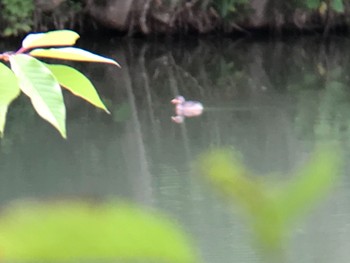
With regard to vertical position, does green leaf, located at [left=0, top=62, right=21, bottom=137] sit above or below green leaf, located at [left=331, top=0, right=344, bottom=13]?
above

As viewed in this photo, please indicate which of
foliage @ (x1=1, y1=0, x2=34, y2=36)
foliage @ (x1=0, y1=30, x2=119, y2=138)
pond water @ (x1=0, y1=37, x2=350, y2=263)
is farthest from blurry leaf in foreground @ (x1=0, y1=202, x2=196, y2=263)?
foliage @ (x1=1, y1=0, x2=34, y2=36)

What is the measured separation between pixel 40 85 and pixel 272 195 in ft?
1.01

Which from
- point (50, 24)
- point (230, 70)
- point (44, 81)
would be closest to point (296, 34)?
point (230, 70)

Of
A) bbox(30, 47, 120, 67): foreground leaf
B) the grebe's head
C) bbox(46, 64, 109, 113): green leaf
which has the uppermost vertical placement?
bbox(30, 47, 120, 67): foreground leaf

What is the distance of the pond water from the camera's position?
300 cm

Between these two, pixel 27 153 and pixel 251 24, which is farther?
pixel 251 24

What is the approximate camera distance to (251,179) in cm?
17

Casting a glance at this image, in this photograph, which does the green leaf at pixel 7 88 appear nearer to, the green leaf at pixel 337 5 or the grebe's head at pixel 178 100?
the grebe's head at pixel 178 100

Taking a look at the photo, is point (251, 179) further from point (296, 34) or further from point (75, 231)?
point (296, 34)

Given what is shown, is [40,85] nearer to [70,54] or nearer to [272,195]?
[70,54]

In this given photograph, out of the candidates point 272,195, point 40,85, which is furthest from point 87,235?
point 40,85

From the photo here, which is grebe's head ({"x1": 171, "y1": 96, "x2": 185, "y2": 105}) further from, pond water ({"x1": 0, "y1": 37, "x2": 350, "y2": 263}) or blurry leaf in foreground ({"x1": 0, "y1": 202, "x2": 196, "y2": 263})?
blurry leaf in foreground ({"x1": 0, "y1": 202, "x2": 196, "y2": 263})

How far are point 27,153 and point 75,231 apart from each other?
4.02 meters

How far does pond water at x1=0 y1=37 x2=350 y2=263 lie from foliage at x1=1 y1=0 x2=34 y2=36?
84 cm
